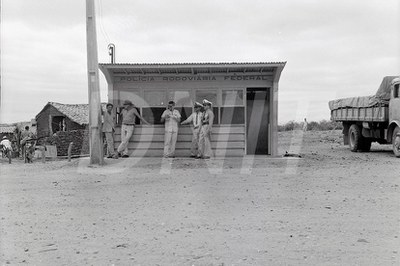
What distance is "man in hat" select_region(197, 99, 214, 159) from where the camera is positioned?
1467 centimetres

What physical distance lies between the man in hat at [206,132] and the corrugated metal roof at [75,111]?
86.3 feet

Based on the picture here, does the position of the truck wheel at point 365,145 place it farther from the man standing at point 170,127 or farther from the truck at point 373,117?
the man standing at point 170,127

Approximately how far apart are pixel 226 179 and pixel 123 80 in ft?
23.4

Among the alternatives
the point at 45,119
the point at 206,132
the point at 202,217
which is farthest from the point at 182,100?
the point at 45,119

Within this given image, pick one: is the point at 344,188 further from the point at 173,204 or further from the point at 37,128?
the point at 37,128

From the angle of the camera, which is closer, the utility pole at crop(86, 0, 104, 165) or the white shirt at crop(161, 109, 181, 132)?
the utility pole at crop(86, 0, 104, 165)

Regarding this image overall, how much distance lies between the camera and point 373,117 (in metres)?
18.5

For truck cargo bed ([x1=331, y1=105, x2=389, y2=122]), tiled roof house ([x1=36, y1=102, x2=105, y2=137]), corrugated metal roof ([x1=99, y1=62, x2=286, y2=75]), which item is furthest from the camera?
tiled roof house ([x1=36, y1=102, x2=105, y2=137])

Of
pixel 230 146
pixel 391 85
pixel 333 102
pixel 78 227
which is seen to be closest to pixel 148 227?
pixel 78 227

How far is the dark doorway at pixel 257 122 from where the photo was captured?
16984 mm

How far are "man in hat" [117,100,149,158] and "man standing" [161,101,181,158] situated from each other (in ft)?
2.80

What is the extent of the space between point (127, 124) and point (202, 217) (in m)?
8.82

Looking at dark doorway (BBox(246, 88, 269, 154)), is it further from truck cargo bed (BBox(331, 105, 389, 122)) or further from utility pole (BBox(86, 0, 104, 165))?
utility pole (BBox(86, 0, 104, 165))

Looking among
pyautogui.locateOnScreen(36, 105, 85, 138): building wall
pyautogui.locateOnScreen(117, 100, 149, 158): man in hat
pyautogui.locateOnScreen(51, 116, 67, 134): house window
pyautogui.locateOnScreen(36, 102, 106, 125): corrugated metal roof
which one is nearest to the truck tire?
pyautogui.locateOnScreen(117, 100, 149, 158): man in hat
